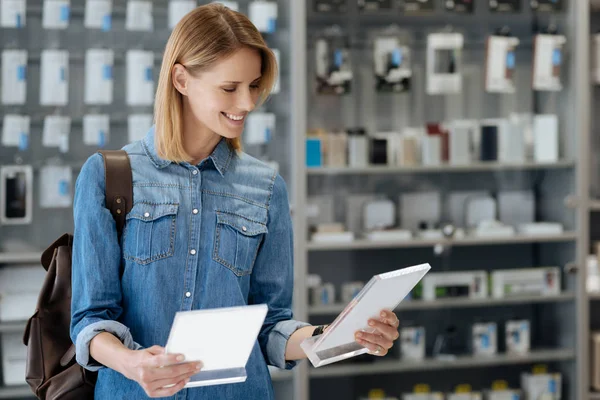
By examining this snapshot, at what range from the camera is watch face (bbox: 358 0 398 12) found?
12.7 ft

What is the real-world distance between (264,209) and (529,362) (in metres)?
2.84

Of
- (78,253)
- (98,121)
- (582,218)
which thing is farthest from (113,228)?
(582,218)

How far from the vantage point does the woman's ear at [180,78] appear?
1581mm

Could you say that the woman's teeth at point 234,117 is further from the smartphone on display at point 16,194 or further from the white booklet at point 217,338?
the smartphone on display at point 16,194

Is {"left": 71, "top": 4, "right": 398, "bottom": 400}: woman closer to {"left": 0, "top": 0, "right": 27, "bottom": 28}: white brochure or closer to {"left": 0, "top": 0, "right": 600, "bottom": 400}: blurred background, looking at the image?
{"left": 0, "top": 0, "right": 600, "bottom": 400}: blurred background

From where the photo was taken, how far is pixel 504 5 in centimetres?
400

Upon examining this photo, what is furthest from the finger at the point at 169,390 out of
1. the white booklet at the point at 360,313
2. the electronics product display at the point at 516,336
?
the electronics product display at the point at 516,336

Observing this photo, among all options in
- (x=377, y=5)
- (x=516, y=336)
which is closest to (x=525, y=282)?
(x=516, y=336)

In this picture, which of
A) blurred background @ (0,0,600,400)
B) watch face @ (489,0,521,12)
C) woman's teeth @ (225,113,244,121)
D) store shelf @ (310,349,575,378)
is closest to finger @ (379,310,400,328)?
woman's teeth @ (225,113,244,121)

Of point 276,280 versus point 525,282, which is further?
point 525,282

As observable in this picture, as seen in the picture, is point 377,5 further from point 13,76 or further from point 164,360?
point 164,360

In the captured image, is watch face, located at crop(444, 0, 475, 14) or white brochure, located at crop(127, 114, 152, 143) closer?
white brochure, located at crop(127, 114, 152, 143)

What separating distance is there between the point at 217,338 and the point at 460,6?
310 centimetres

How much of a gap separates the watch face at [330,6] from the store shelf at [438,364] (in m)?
1.78
